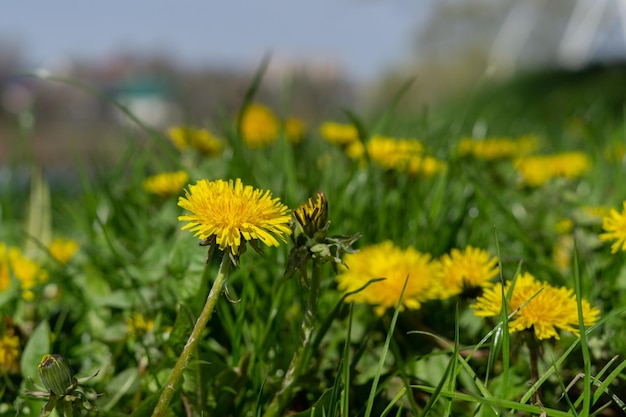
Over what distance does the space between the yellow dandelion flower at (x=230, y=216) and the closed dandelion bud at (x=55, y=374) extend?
146mm

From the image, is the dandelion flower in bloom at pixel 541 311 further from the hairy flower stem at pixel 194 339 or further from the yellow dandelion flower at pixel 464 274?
the hairy flower stem at pixel 194 339

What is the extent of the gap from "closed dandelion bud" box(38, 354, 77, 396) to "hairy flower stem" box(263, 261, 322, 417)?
197mm

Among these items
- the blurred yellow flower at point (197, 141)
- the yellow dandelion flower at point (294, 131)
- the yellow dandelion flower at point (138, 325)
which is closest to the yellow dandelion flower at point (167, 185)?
the blurred yellow flower at point (197, 141)

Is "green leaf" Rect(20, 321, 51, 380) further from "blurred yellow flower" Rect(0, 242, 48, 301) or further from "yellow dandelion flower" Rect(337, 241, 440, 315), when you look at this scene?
"yellow dandelion flower" Rect(337, 241, 440, 315)

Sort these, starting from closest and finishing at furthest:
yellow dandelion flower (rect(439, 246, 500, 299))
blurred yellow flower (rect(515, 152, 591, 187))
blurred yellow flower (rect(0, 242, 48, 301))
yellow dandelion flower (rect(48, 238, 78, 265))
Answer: yellow dandelion flower (rect(439, 246, 500, 299)) < blurred yellow flower (rect(0, 242, 48, 301)) < yellow dandelion flower (rect(48, 238, 78, 265)) < blurred yellow flower (rect(515, 152, 591, 187))

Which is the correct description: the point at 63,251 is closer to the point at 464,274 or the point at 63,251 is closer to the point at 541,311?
the point at 464,274

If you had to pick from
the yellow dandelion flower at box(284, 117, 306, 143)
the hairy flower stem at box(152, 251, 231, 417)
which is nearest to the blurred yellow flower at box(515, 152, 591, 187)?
the yellow dandelion flower at box(284, 117, 306, 143)

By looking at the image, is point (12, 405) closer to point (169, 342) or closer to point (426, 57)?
point (169, 342)

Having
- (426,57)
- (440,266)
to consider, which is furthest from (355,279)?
(426,57)

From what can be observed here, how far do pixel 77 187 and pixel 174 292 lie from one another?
1912mm

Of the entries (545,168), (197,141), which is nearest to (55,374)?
(197,141)

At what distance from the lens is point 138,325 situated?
33.9 inches

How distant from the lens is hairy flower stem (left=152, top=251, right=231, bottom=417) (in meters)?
0.57

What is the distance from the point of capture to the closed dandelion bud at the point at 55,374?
549mm
